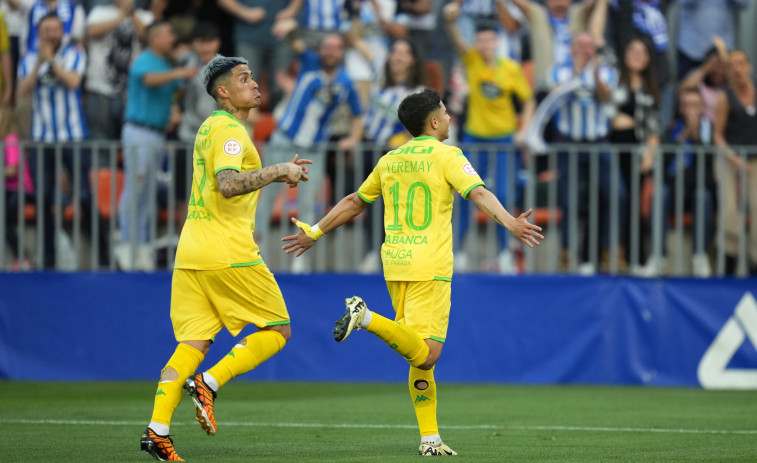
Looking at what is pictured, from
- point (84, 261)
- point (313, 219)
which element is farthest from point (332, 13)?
point (84, 261)

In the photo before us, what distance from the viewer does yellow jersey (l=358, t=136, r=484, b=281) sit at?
689cm

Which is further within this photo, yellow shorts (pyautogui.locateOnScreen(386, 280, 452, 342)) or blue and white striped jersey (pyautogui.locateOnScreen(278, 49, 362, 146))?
blue and white striped jersey (pyautogui.locateOnScreen(278, 49, 362, 146))

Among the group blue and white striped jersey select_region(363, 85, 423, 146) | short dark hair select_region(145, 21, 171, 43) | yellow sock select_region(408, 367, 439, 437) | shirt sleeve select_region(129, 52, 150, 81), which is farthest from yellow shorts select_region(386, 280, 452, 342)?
short dark hair select_region(145, 21, 171, 43)

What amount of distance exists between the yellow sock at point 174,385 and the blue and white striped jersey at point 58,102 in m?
6.77

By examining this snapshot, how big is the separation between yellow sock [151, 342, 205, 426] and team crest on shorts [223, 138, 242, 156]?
1046 millimetres

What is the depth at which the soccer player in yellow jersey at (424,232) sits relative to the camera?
6.87 metres

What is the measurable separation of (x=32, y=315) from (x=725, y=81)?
24.1 ft

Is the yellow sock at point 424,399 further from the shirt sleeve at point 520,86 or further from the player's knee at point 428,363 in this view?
the shirt sleeve at point 520,86

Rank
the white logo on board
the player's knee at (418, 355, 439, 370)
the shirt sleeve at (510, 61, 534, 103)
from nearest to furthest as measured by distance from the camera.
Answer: the player's knee at (418, 355, 439, 370) < the white logo on board < the shirt sleeve at (510, 61, 534, 103)

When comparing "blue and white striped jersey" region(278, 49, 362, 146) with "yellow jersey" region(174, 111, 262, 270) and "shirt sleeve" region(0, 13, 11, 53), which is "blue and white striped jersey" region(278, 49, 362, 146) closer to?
"shirt sleeve" region(0, 13, 11, 53)

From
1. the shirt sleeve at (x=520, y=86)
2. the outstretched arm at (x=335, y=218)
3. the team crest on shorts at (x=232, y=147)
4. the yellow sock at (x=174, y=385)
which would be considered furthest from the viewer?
the shirt sleeve at (x=520, y=86)

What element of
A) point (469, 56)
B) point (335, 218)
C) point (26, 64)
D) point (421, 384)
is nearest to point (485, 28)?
point (469, 56)

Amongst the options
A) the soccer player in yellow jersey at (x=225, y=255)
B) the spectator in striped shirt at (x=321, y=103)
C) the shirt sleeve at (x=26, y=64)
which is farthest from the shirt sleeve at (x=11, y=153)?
the soccer player in yellow jersey at (x=225, y=255)

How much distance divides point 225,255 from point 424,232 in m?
1.07
